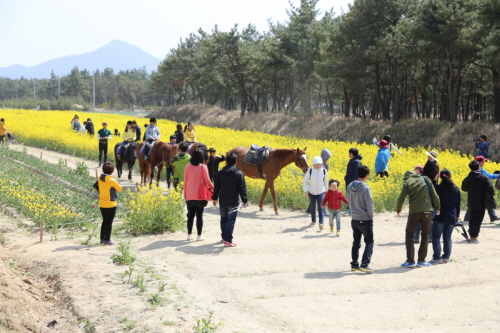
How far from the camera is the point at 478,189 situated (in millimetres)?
11266

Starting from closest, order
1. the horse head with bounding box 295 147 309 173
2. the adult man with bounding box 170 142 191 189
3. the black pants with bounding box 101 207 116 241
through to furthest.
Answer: the black pants with bounding box 101 207 116 241 → the horse head with bounding box 295 147 309 173 → the adult man with bounding box 170 142 191 189

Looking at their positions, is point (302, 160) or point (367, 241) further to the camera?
point (302, 160)


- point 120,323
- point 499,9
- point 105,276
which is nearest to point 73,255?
point 105,276

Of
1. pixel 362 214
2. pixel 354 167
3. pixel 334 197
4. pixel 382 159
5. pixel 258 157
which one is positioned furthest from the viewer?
pixel 382 159

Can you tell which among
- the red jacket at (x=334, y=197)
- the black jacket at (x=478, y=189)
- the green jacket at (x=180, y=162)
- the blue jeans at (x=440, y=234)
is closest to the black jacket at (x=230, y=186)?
the red jacket at (x=334, y=197)

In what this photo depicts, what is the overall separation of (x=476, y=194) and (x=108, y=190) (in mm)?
7541

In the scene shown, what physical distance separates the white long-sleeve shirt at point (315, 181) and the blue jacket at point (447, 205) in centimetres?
311

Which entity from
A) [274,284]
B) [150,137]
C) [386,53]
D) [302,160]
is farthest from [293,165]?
[386,53]

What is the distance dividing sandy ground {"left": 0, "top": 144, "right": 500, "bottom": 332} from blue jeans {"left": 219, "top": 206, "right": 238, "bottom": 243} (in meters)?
0.25

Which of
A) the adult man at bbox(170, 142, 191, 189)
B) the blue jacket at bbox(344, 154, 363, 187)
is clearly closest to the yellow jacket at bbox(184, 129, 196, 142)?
the adult man at bbox(170, 142, 191, 189)

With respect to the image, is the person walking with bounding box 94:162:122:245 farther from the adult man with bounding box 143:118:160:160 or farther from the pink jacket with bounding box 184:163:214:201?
the adult man with bounding box 143:118:160:160

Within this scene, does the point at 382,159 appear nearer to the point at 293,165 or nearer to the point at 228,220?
the point at 293,165

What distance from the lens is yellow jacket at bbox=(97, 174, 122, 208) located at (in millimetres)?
10352

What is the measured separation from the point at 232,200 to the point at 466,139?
2194 cm
